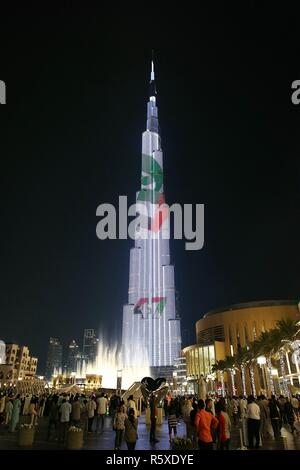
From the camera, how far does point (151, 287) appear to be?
148500 millimetres

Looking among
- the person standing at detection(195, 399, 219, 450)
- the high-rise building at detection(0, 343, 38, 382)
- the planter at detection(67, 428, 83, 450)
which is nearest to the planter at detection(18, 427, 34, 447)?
the planter at detection(67, 428, 83, 450)

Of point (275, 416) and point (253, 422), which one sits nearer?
point (253, 422)

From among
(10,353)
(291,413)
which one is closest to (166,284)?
(10,353)

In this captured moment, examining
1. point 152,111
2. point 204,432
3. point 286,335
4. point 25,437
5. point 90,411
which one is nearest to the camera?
point 204,432

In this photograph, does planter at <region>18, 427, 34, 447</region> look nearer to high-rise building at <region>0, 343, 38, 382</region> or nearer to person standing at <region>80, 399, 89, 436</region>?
person standing at <region>80, 399, 89, 436</region>

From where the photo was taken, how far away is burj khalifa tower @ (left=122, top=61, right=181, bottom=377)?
139m

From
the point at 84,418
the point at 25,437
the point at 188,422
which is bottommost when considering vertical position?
the point at 25,437

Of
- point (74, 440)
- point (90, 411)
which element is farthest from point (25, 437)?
point (90, 411)

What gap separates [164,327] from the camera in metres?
142

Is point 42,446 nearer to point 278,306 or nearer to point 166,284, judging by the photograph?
point 278,306

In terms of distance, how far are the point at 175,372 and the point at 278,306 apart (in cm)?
5372

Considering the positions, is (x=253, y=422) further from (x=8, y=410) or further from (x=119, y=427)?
(x=8, y=410)

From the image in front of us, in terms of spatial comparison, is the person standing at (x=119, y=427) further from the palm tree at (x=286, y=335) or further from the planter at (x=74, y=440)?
the palm tree at (x=286, y=335)

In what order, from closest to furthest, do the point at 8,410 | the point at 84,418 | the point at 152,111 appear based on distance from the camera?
1. the point at 84,418
2. the point at 8,410
3. the point at 152,111
